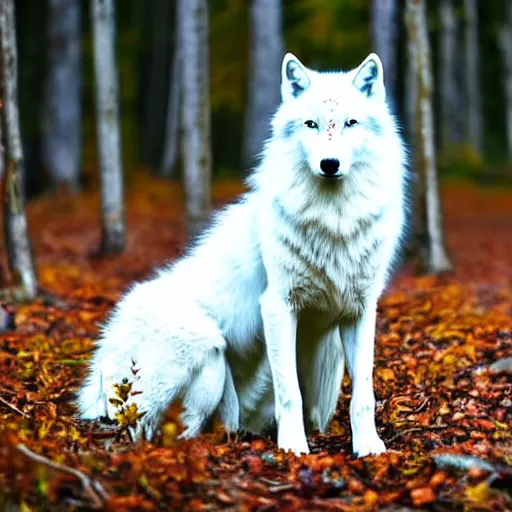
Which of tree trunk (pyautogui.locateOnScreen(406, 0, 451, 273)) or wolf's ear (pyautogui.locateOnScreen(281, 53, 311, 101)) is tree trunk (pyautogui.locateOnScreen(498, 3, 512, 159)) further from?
wolf's ear (pyautogui.locateOnScreen(281, 53, 311, 101))

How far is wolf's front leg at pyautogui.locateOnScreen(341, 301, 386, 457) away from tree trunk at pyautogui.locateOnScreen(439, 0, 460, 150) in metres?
25.6

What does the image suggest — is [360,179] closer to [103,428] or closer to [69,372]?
[103,428]

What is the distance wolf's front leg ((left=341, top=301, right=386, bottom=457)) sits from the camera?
554 centimetres

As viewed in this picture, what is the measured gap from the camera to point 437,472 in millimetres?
4863

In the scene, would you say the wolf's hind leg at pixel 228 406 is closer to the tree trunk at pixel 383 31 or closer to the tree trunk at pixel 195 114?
the tree trunk at pixel 195 114

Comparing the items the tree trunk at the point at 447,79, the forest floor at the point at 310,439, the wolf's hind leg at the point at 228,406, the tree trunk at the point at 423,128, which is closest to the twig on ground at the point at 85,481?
the forest floor at the point at 310,439

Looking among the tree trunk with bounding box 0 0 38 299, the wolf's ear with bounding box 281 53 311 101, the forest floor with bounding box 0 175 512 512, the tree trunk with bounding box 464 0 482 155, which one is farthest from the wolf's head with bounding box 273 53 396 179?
the tree trunk with bounding box 464 0 482 155

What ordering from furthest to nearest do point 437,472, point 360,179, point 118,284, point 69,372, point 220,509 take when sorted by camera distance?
1. point 118,284
2. point 69,372
3. point 360,179
4. point 437,472
5. point 220,509

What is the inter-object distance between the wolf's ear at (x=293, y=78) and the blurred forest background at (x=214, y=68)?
13.6m

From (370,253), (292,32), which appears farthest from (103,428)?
(292,32)

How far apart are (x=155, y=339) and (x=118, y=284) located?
219 inches

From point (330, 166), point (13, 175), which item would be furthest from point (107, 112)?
point (330, 166)

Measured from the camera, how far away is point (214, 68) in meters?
26.0

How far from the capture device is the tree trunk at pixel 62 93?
880 inches
